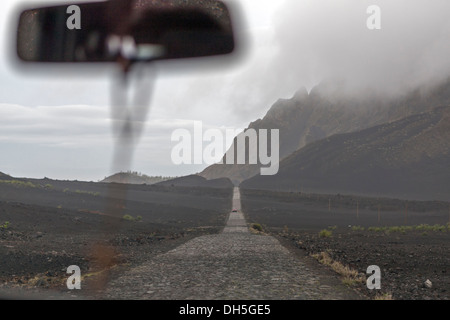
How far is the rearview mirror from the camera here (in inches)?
111

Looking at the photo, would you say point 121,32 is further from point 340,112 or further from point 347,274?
point 340,112

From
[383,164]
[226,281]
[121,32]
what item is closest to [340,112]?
[383,164]

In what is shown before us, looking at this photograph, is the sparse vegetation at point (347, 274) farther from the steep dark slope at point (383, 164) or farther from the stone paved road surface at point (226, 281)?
the steep dark slope at point (383, 164)

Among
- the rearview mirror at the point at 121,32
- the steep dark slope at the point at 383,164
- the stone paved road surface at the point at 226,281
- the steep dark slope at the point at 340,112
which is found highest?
the steep dark slope at the point at 340,112

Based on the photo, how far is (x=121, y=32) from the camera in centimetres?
278

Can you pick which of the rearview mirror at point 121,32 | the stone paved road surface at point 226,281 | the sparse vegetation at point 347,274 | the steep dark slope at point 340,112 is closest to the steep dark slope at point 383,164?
the steep dark slope at point 340,112

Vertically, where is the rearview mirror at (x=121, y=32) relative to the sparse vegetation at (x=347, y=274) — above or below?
above

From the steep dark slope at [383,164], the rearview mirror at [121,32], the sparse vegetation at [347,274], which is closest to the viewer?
the rearview mirror at [121,32]

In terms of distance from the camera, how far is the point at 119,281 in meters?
9.27

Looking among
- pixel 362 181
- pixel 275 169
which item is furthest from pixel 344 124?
pixel 362 181

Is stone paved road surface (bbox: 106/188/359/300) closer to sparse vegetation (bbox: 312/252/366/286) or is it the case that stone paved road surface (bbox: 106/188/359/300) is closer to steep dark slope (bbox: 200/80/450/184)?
sparse vegetation (bbox: 312/252/366/286)

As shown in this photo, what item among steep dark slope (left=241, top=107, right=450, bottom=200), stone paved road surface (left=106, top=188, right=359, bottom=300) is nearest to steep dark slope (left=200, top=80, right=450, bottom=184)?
steep dark slope (left=241, top=107, right=450, bottom=200)

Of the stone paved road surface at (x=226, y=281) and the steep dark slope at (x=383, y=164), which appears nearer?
the stone paved road surface at (x=226, y=281)

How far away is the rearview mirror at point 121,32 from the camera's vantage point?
2820 millimetres
